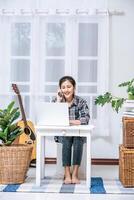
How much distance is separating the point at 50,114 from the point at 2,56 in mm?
2054

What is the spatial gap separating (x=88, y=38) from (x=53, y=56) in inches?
20.4

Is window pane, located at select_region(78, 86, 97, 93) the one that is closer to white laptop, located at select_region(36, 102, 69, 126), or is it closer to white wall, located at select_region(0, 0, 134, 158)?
white wall, located at select_region(0, 0, 134, 158)

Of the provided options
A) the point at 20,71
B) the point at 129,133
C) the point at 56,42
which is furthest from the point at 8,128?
the point at 56,42

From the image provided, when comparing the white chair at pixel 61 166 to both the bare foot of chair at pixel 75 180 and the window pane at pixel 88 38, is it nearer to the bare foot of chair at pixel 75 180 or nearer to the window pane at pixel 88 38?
the bare foot of chair at pixel 75 180

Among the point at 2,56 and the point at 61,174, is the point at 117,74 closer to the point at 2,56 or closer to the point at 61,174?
the point at 2,56

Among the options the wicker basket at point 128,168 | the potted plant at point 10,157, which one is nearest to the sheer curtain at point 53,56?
the potted plant at point 10,157

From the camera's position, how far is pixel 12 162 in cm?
366

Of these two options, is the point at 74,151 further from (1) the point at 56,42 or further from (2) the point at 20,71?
(1) the point at 56,42

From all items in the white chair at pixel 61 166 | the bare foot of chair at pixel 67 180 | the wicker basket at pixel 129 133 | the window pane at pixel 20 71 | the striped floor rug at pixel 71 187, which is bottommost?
the striped floor rug at pixel 71 187

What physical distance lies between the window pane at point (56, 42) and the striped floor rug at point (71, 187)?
81.5 inches

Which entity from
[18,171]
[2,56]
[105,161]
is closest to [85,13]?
[2,56]

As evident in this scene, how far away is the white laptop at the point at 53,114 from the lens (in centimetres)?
358

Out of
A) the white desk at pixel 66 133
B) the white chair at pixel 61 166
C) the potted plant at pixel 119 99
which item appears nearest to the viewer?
the white desk at pixel 66 133

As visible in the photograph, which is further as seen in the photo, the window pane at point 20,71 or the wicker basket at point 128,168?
the window pane at point 20,71
